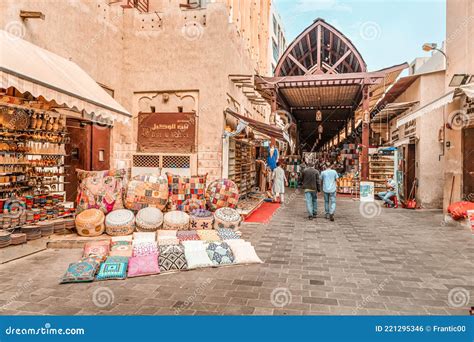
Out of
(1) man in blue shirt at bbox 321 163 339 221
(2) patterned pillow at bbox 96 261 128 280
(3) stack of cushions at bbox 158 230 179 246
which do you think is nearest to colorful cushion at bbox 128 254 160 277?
(2) patterned pillow at bbox 96 261 128 280

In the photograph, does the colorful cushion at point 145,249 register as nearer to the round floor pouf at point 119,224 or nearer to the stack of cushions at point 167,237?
the stack of cushions at point 167,237

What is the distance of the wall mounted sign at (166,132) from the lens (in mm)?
10312

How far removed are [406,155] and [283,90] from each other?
248 inches

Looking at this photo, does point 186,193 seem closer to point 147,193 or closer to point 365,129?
point 147,193

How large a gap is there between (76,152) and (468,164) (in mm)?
10832

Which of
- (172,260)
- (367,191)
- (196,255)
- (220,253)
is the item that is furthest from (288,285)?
(367,191)

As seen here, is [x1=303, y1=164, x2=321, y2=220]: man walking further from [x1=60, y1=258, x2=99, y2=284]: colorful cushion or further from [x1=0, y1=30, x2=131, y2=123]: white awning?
[x1=60, y1=258, x2=99, y2=284]: colorful cushion

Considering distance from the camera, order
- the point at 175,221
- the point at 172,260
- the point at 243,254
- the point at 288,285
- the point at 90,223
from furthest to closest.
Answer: the point at 175,221, the point at 90,223, the point at 243,254, the point at 172,260, the point at 288,285

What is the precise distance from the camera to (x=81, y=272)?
4445mm

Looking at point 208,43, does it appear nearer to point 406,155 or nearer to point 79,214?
point 79,214

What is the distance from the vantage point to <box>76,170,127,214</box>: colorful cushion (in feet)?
22.9

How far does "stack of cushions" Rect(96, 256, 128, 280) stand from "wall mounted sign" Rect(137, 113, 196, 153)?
5.79 metres

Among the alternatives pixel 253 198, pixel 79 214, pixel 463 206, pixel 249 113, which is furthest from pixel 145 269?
pixel 249 113

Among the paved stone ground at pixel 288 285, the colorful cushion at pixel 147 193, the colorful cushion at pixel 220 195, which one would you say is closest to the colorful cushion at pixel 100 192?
the colorful cushion at pixel 147 193
